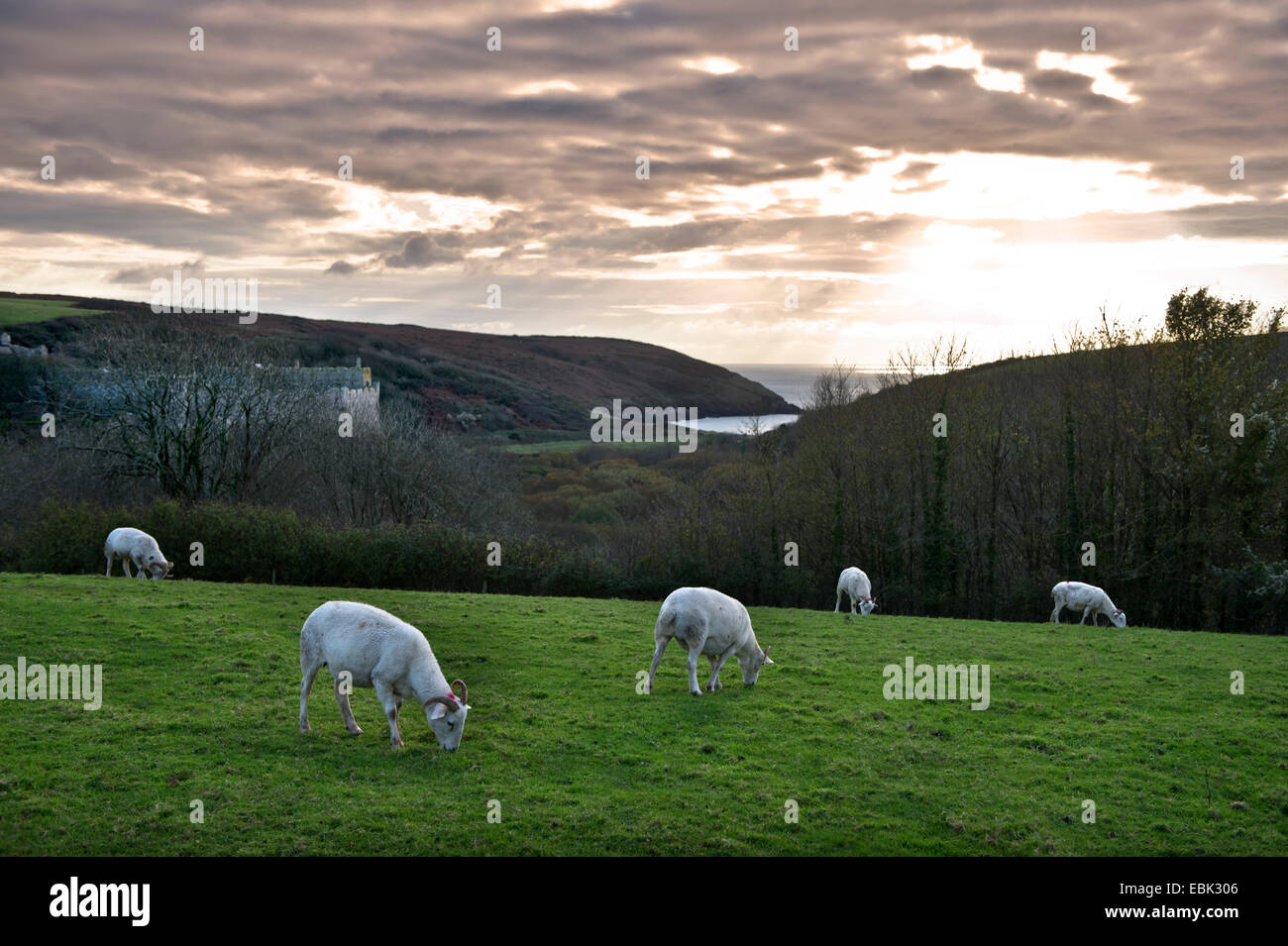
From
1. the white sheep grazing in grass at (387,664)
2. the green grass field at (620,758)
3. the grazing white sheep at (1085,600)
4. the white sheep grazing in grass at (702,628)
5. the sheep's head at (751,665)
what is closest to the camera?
the green grass field at (620,758)

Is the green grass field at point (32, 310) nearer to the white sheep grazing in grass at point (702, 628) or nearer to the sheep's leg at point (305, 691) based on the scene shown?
the sheep's leg at point (305, 691)

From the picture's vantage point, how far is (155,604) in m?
23.6

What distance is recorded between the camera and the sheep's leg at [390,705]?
13.0 m

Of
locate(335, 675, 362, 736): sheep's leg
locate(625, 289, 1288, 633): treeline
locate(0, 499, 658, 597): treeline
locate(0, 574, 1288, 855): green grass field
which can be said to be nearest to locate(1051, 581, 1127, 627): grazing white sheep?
locate(625, 289, 1288, 633): treeline

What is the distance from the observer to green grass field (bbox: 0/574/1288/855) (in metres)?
10.9

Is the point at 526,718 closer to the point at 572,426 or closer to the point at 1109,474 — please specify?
the point at 1109,474

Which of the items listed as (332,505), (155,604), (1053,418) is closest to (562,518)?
(332,505)

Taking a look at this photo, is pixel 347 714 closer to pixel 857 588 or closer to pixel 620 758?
pixel 620 758

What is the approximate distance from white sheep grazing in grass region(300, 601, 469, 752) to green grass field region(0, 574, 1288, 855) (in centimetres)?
54

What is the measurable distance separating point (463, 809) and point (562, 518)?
197 feet

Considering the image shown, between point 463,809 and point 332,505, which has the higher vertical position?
point 332,505

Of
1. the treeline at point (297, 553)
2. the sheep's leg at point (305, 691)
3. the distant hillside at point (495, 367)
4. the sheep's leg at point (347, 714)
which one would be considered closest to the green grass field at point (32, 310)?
the distant hillside at point (495, 367)

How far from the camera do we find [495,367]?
144875 mm

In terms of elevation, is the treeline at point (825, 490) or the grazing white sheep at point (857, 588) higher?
the treeline at point (825, 490)
